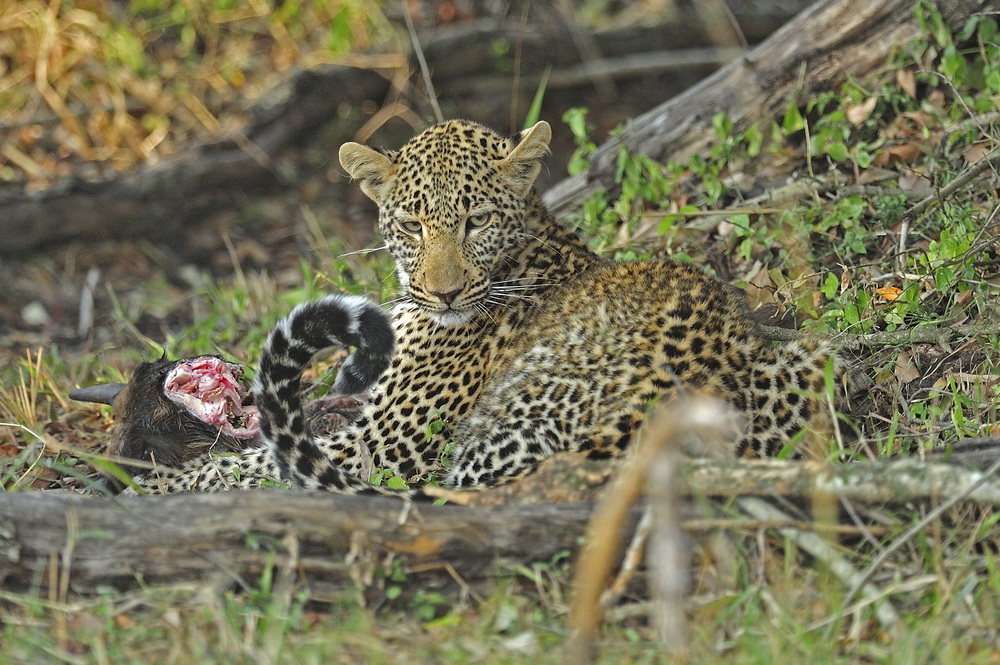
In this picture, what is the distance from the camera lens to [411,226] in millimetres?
6082

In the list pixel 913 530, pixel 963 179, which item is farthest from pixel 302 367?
pixel 963 179

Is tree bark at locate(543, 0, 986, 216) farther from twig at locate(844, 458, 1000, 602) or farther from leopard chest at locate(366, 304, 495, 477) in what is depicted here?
twig at locate(844, 458, 1000, 602)

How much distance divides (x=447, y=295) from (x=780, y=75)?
358 centimetres

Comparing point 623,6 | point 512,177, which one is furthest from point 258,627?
point 623,6

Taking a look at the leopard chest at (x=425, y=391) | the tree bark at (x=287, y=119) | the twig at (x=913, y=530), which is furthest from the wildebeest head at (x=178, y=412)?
the tree bark at (x=287, y=119)

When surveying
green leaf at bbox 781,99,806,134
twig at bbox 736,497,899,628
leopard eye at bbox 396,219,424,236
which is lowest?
twig at bbox 736,497,899,628

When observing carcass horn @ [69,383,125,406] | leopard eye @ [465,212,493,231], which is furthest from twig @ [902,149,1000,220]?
carcass horn @ [69,383,125,406]

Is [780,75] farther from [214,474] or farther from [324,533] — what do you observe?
[324,533]

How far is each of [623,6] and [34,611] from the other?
481 inches

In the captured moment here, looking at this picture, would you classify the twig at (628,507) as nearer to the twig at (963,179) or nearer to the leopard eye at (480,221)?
the leopard eye at (480,221)

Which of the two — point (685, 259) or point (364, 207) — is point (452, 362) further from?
point (364, 207)

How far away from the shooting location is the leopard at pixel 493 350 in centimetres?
504

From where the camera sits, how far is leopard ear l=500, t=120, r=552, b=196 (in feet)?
19.9

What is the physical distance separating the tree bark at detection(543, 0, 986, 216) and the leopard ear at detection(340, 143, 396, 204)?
2.49 meters
